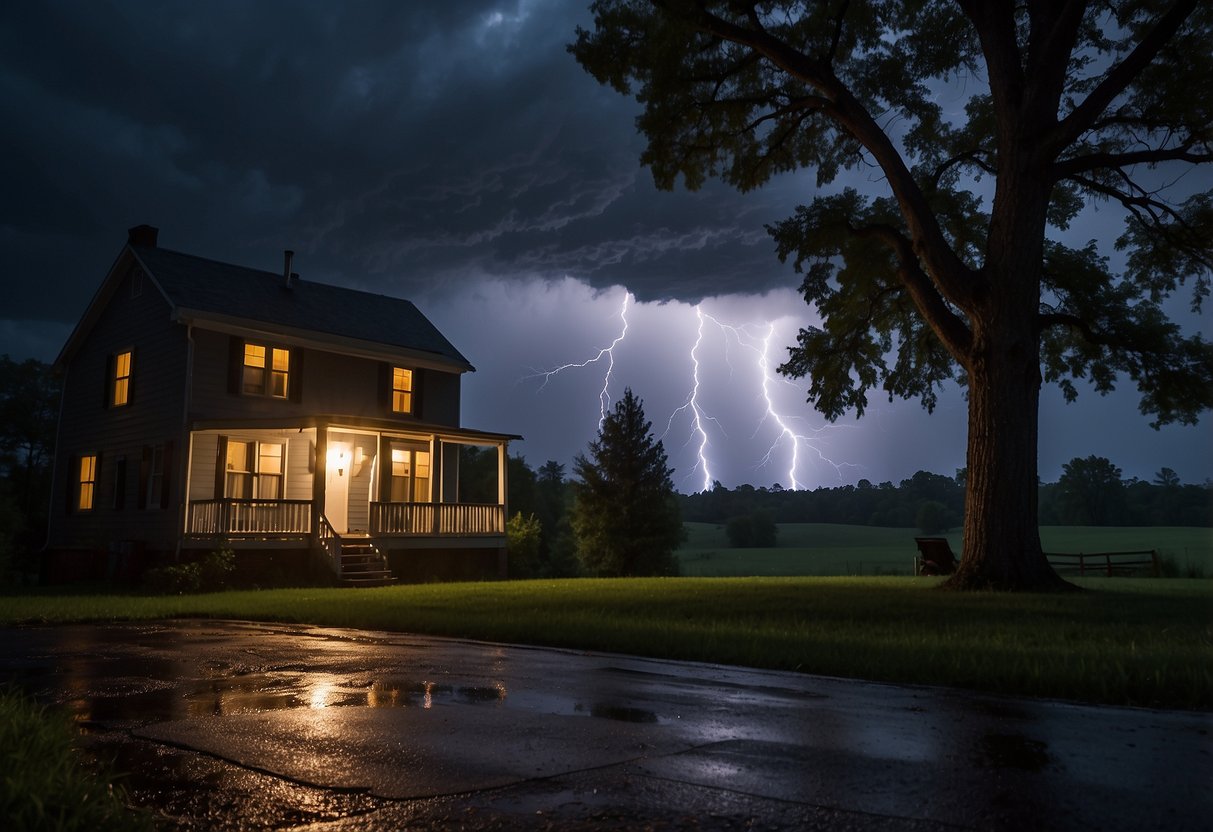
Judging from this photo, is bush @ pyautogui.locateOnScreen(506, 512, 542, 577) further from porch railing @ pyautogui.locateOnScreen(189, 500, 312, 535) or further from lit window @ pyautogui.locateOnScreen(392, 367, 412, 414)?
porch railing @ pyautogui.locateOnScreen(189, 500, 312, 535)

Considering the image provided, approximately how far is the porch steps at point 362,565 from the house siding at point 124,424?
13.8ft

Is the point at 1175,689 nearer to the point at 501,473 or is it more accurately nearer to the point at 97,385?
the point at 501,473

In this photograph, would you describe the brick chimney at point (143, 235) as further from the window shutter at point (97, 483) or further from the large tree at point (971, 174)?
the large tree at point (971, 174)

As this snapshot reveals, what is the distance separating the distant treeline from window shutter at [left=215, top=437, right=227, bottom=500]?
65.2 m

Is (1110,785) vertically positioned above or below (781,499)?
below

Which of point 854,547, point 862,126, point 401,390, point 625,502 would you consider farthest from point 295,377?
point 854,547

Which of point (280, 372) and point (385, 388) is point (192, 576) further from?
point (385, 388)

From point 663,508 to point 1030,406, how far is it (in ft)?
102

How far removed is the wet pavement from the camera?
3359mm

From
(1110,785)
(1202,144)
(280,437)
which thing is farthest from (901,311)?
(1110,785)

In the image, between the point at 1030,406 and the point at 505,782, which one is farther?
the point at 1030,406

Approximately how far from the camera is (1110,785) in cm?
376

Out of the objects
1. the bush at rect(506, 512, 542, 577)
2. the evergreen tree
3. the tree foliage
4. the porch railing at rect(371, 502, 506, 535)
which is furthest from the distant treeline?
the porch railing at rect(371, 502, 506, 535)

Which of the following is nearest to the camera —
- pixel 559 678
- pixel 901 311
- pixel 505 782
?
pixel 505 782
